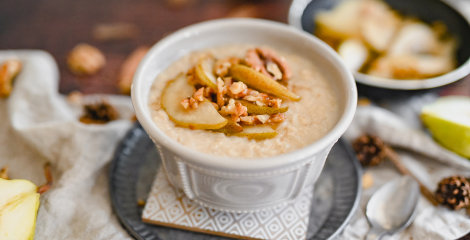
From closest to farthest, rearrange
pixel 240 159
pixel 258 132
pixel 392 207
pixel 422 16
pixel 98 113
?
pixel 240 159 < pixel 258 132 < pixel 392 207 < pixel 98 113 < pixel 422 16

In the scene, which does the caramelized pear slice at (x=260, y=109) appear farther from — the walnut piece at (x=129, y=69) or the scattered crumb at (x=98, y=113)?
the walnut piece at (x=129, y=69)

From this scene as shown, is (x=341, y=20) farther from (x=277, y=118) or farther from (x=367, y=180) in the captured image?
(x=277, y=118)

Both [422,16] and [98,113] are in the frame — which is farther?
[422,16]

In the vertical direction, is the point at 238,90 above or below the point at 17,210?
above

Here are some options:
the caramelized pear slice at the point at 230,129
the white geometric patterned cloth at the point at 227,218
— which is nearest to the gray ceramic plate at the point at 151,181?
the white geometric patterned cloth at the point at 227,218

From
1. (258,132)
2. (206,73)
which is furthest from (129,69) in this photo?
(258,132)

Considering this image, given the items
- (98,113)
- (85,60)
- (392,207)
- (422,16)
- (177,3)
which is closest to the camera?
(392,207)
